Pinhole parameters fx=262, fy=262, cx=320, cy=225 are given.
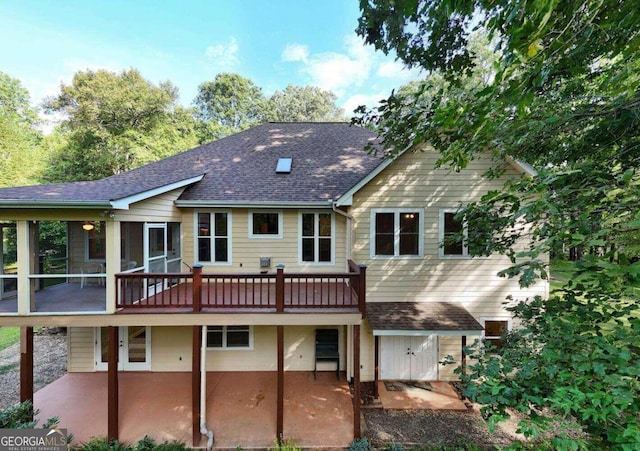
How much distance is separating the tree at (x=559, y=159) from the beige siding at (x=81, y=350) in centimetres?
1068

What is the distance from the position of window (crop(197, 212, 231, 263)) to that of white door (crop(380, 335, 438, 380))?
587cm

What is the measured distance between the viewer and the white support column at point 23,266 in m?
5.69

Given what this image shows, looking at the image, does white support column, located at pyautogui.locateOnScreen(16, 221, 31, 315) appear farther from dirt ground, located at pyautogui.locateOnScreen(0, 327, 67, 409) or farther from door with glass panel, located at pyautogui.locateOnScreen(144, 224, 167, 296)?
dirt ground, located at pyautogui.locateOnScreen(0, 327, 67, 409)

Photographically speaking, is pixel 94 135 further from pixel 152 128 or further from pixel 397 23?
pixel 397 23

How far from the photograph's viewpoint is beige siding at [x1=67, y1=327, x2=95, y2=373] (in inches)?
328

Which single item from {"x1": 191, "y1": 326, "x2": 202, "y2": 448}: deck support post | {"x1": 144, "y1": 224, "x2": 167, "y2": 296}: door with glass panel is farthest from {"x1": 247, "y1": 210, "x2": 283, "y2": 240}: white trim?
{"x1": 191, "y1": 326, "x2": 202, "y2": 448}: deck support post

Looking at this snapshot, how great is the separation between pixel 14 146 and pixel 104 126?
809cm

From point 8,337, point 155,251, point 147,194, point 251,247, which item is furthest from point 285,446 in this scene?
point 8,337

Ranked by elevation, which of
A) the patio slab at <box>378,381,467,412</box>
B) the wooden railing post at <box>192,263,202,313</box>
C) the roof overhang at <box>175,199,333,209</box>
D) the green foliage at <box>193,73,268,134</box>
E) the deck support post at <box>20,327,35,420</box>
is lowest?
the patio slab at <box>378,381,467,412</box>

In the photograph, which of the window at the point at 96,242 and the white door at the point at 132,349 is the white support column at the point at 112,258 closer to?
the white door at the point at 132,349

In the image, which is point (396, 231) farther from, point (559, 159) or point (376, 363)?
point (559, 159)

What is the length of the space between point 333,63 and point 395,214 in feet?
50.9

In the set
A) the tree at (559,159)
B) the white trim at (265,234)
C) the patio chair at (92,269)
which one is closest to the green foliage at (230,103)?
the white trim at (265,234)

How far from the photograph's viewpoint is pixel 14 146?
20.6 meters
